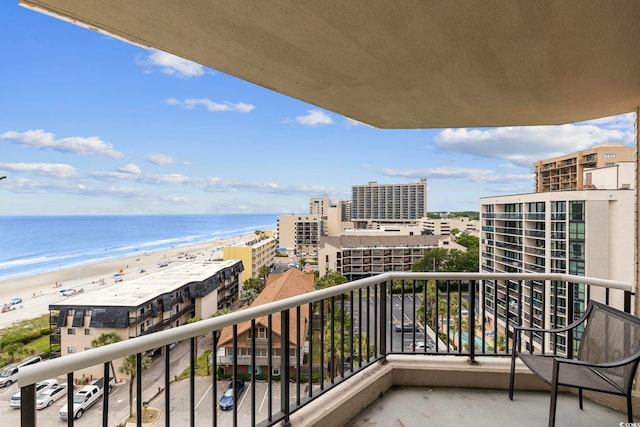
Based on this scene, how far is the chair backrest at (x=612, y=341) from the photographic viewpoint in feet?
5.97

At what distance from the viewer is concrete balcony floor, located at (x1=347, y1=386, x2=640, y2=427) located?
7.06 feet

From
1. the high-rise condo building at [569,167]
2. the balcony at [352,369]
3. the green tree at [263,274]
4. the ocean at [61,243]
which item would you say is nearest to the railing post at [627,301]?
the balcony at [352,369]

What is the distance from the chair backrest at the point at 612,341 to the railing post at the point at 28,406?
2748mm

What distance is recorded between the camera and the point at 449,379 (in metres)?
2.59

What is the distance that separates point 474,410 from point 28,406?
2.58m

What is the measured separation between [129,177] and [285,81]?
54.7 m

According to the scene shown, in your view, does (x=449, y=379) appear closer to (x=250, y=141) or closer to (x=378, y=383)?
(x=378, y=383)

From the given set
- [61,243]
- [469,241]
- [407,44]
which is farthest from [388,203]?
[407,44]

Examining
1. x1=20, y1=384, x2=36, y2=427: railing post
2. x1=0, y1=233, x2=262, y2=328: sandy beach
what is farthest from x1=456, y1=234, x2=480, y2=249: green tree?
x1=20, y1=384, x2=36, y2=427: railing post

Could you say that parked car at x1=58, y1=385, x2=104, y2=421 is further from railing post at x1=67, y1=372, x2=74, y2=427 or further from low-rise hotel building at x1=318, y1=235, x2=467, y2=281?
low-rise hotel building at x1=318, y1=235, x2=467, y2=281

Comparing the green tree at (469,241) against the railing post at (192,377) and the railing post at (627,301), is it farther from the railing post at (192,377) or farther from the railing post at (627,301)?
the railing post at (192,377)

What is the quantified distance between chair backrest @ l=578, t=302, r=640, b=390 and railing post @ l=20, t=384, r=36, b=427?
2.75m

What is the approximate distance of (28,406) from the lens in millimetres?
981

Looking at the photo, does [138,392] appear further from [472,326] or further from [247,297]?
[247,297]
